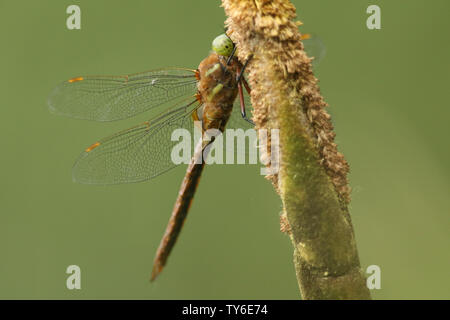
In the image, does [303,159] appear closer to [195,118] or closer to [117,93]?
[195,118]

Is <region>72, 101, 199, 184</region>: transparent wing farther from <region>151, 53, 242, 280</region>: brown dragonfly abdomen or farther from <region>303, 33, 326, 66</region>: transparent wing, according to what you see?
<region>303, 33, 326, 66</region>: transparent wing

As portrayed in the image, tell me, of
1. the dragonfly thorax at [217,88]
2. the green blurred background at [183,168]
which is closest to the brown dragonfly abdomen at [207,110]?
the dragonfly thorax at [217,88]

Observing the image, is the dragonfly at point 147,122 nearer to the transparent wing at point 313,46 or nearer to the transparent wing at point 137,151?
the transparent wing at point 137,151

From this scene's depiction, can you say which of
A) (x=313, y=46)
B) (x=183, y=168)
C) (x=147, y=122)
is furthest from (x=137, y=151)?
(x=183, y=168)

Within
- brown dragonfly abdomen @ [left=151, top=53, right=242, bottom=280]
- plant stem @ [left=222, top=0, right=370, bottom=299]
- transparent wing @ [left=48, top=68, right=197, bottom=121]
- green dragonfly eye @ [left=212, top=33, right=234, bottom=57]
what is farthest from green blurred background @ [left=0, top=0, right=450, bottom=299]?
plant stem @ [left=222, top=0, right=370, bottom=299]

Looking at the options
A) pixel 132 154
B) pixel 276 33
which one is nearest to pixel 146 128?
pixel 132 154

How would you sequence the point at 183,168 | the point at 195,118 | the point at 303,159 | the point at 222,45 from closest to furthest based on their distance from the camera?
the point at 303,159 → the point at 222,45 → the point at 195,118 → the point at 183,168
